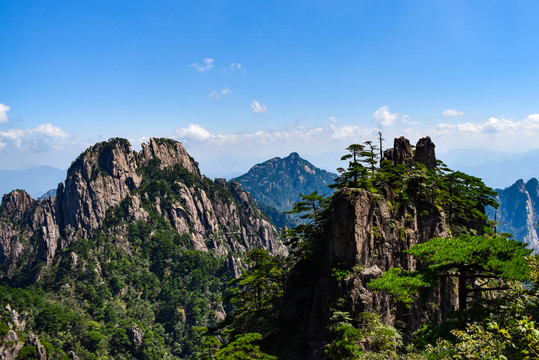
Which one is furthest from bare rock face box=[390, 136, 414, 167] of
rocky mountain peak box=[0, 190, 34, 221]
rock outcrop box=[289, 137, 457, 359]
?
rocky mountain peak box=[0, 190, 34, 221]

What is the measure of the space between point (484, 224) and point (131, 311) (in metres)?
137

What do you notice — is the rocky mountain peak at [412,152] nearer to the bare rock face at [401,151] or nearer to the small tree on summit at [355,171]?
the bare rock face at [401,151]

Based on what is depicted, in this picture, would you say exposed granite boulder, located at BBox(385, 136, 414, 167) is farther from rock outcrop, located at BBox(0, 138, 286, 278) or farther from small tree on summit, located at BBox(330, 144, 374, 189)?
rock outcrop, located at BBox(0, 138, 286, 278)

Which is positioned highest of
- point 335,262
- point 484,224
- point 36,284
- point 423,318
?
point 484,224

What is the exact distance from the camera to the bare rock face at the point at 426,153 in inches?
2032

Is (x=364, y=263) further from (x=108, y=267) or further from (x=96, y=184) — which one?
(x=96, y=184)

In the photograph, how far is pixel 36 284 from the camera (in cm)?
14088

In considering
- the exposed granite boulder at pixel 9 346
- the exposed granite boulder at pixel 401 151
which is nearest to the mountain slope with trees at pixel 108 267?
the exposed granite boulder at pixel 9 346

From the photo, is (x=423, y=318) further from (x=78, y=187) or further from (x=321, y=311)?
(x=78, y=187)

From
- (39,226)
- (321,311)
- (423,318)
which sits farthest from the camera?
(39,226)

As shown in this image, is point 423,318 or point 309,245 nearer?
point 423,318

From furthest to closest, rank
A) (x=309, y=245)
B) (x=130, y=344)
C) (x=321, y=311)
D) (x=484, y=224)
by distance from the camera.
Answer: (x=130, y=344) → (x=484, y=224) → (x=309, y=245) → (x=321, y=311)

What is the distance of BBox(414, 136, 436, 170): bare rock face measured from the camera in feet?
169

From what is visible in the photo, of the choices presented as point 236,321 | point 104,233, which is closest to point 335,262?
point 236,321
